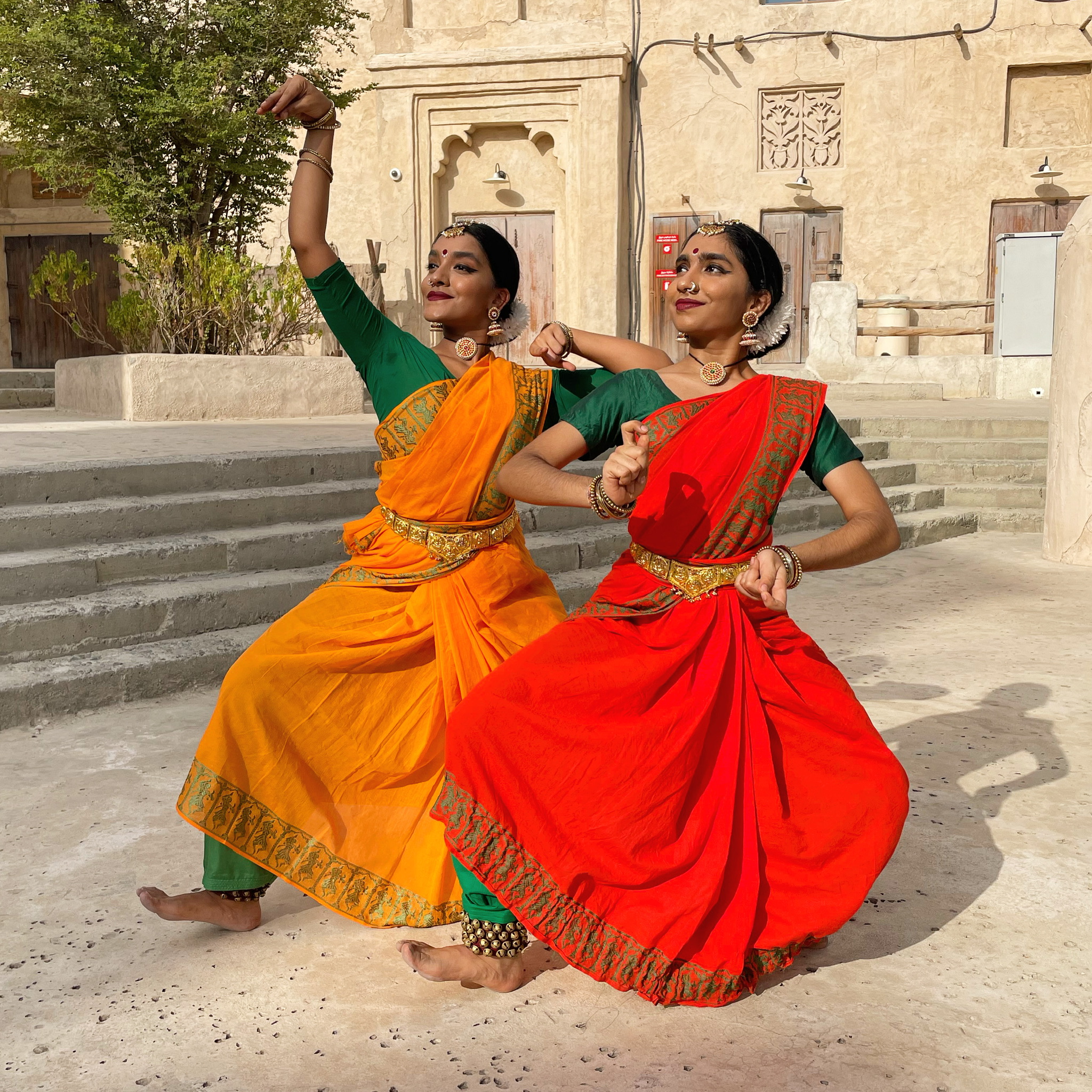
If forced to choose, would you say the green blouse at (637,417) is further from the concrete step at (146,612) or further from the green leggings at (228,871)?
the concrete step at (146,612)

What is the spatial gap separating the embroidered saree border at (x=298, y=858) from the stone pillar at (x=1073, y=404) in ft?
17.6

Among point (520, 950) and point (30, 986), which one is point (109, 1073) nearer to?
point (30, 986)

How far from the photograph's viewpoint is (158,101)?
11.0 meters

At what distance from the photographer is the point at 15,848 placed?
2838 mm

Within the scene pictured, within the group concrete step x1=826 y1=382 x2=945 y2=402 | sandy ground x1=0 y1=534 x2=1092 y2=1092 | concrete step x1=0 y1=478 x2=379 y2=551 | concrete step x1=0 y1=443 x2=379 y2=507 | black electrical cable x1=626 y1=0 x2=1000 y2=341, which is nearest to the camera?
sandy ground x1=0 y1=534 x2=1092 y2=1092

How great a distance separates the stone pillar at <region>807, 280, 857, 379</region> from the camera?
1438cm

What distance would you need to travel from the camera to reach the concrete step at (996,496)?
8.39 metres

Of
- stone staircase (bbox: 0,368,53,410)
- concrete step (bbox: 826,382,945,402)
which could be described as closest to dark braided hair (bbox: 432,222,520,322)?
stone staircase (bbox: 0,368,53,410)

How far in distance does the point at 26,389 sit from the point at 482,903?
1160 centimetres

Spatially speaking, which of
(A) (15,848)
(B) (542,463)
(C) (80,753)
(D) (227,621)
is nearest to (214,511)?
(D) (227,621)

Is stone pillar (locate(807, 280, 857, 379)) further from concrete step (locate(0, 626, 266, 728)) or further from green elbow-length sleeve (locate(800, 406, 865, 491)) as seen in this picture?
green elbow-length sleeve (locate(800, 406, 865, 491))

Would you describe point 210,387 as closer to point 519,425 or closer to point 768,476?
point 519,425

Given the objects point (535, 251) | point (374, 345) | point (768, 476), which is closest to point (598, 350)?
point (374, 345)

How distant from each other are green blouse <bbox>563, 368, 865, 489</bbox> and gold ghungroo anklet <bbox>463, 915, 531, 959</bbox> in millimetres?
955
